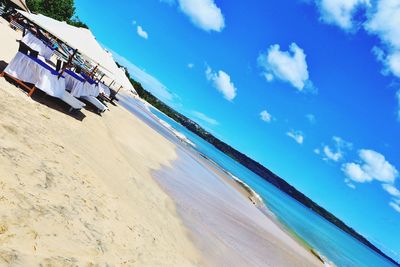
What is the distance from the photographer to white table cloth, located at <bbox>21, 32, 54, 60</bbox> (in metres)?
17.2

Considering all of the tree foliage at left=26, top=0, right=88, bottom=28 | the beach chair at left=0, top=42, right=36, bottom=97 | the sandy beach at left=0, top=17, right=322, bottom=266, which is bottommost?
the sandy beach at left=0, top=17, right=322, bottom=266

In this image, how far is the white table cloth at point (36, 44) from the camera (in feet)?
56.3

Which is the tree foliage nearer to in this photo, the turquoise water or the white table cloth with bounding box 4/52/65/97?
the turquoise water

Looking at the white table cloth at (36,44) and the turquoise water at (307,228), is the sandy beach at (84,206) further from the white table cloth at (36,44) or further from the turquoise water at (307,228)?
the turquoise water at (307,228)

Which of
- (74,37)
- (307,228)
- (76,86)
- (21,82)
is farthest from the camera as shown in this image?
(307,228)

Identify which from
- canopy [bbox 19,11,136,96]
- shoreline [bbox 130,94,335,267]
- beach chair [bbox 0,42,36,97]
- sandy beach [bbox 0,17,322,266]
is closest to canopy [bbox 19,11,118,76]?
canopy [bbox 19,11,136,96]

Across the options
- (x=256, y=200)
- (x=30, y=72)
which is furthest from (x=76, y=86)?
(x=256, y=200)

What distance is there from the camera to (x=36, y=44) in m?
18.1

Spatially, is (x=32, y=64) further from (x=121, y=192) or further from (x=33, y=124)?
(x=121, y=192)

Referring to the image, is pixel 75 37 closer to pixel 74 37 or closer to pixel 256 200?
pixel 74 37

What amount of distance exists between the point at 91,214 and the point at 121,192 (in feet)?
8.37

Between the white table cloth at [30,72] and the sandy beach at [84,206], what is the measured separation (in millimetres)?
491

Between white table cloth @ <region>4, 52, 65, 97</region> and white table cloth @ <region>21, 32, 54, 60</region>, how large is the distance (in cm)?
637

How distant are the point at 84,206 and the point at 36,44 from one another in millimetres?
14360
